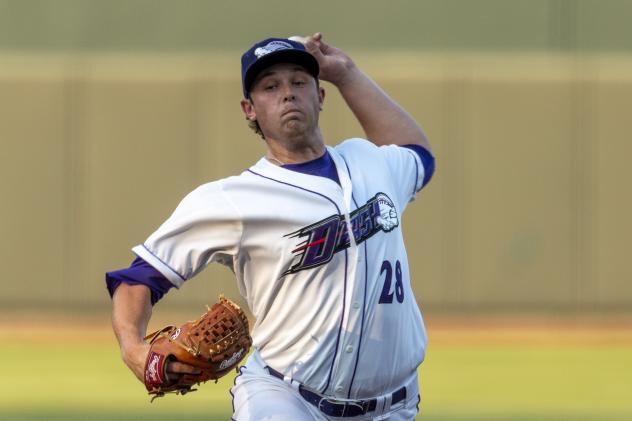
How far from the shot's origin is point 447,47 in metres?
13.7

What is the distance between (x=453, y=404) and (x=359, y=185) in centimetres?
416

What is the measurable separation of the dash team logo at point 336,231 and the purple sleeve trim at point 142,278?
1.32ft

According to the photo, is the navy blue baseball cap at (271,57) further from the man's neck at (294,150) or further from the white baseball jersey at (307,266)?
the white baseball jersey at (307,266)

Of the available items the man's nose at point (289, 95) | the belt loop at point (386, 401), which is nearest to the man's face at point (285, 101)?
the man's nose at point (289, 95)

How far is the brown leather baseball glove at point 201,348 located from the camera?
12.4 ft

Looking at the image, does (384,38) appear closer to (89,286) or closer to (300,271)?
(89,286)

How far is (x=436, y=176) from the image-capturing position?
1315 cm

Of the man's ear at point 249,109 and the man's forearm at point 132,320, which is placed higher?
the man's ear at point 249,109

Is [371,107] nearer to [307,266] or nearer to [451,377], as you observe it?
[307,266]

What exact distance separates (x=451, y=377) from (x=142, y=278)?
5879mm

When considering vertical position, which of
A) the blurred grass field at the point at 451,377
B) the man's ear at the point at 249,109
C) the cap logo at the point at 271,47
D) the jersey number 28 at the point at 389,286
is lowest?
the blurred grass field at the point at 451,377

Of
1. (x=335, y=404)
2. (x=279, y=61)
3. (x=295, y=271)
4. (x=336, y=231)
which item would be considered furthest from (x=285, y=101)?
(x=335, y=404)

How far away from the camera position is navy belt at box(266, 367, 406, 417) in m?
4.10

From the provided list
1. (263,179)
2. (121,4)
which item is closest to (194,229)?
(263,179)
